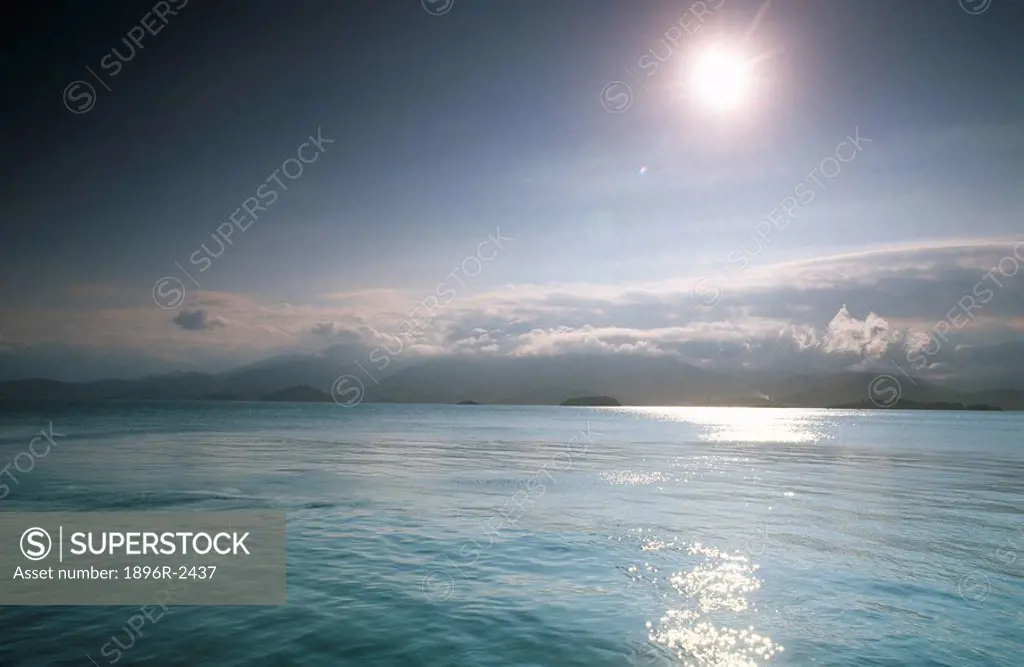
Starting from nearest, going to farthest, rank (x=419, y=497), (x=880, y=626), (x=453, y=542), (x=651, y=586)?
1. (x=880, y=626)
2. (x=651, y=586)
3. (x=453, y=542)
4. (x=419, y=497)

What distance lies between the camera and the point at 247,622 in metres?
15.0

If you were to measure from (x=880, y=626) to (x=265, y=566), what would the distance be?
18.0m

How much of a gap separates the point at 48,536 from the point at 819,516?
34.2 meters

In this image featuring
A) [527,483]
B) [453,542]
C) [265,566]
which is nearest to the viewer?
[265,566]

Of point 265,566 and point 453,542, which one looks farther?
point 453,542

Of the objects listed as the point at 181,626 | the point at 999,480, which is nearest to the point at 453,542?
the point at 181,626

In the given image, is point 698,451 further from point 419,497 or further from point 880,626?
point 880,626

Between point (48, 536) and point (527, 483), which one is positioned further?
point (527, 483)

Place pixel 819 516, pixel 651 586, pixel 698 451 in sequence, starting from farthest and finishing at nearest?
pixel 698 451 < pixel 819 516 < pixel 651 586

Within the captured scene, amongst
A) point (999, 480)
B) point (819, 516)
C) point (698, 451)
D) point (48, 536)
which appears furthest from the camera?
point (698, 451)

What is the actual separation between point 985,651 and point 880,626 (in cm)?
211

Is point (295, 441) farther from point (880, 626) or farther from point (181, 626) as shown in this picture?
point (880, 626)

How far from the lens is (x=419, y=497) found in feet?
116

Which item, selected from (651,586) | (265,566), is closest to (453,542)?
(265,566)
